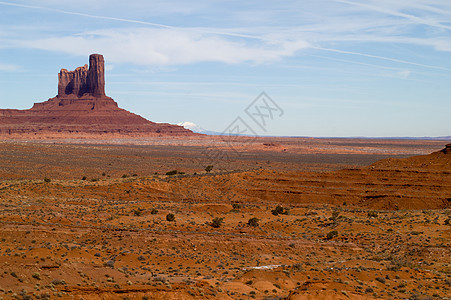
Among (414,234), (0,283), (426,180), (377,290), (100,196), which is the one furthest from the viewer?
(426,180)

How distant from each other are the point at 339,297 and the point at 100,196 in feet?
106

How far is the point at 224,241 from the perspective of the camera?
82.9 feet

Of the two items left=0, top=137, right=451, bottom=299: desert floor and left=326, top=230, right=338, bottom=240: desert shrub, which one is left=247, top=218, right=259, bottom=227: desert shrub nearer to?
left=0, top=137, right=451, bottom=299: desert floor

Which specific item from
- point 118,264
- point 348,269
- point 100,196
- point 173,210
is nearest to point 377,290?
point 348,269

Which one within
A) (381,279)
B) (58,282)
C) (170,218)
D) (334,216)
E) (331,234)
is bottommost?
(331,234)

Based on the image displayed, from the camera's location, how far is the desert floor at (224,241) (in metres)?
16.6

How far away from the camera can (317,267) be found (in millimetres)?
21406

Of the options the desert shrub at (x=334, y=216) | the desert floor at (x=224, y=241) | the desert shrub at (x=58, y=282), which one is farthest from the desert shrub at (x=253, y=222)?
the desert shrub at (x=58, y=282)

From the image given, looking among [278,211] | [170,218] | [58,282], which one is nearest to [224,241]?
[170,218]

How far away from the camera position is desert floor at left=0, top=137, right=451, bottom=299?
54.5 feet

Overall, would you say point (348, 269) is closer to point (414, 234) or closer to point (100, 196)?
point (414, 234)

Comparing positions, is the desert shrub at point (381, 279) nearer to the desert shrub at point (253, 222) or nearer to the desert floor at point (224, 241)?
the desert floor at point (224, 241)

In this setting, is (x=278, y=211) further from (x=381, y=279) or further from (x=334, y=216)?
(x=381, y=279)

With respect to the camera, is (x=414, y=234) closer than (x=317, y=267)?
No
